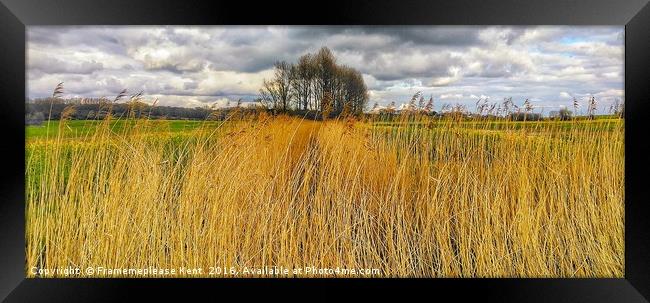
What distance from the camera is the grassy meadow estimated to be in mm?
3752

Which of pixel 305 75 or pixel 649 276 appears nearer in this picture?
pixel 649 276

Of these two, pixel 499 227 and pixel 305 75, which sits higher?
pixel 305 75

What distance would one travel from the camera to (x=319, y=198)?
156 inches

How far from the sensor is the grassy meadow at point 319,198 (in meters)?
3.75

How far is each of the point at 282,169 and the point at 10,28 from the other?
2.45m

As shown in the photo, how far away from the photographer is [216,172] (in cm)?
407

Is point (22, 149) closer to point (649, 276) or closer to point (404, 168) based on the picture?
point (404, 168)

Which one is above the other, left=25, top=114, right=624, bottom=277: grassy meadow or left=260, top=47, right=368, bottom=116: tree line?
left=260, top=47, right=368, bottom=116: tree line

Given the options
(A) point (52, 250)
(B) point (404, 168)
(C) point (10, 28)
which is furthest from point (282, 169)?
(C) point (10, 28)

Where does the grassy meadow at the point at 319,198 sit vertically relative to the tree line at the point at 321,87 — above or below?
below
